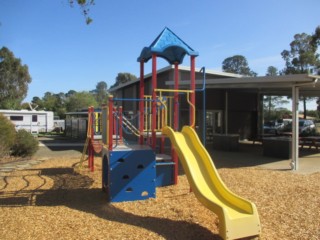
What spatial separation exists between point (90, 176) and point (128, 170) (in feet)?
9.80

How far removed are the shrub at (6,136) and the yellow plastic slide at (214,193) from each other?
7.27m

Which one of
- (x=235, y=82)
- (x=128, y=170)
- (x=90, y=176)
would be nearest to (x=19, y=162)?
(x=90, y=176)

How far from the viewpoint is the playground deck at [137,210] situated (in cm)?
482

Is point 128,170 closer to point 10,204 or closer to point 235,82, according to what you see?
point 10,204

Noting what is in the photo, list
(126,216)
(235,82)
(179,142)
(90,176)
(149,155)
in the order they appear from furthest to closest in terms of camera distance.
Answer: (235,82) → (90,176) → (149,155) → (179,142) → (126,216)

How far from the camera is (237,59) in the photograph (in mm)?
101625

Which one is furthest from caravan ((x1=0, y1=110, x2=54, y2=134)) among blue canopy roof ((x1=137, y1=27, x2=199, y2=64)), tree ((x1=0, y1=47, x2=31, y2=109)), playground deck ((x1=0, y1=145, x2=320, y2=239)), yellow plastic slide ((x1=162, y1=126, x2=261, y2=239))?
yellow plastic slide ((x1=162, y1=126, x2=261, y2=239))

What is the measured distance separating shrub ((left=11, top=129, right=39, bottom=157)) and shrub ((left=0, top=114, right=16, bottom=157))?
389 millimetres

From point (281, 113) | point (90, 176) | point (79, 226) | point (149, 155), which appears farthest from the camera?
point (281, 113)

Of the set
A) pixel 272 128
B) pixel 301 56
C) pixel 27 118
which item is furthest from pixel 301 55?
pixel 27 118

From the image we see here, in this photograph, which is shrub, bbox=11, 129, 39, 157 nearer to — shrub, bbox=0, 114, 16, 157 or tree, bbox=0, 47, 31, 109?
shrub, bbox=0, 114, 16, 157

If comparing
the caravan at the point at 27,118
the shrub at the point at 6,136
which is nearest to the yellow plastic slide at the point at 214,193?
the shrub at the point at 6,136

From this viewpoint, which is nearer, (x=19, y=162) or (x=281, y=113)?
(x=19, y=162)

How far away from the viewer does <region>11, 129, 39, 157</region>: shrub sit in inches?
496
